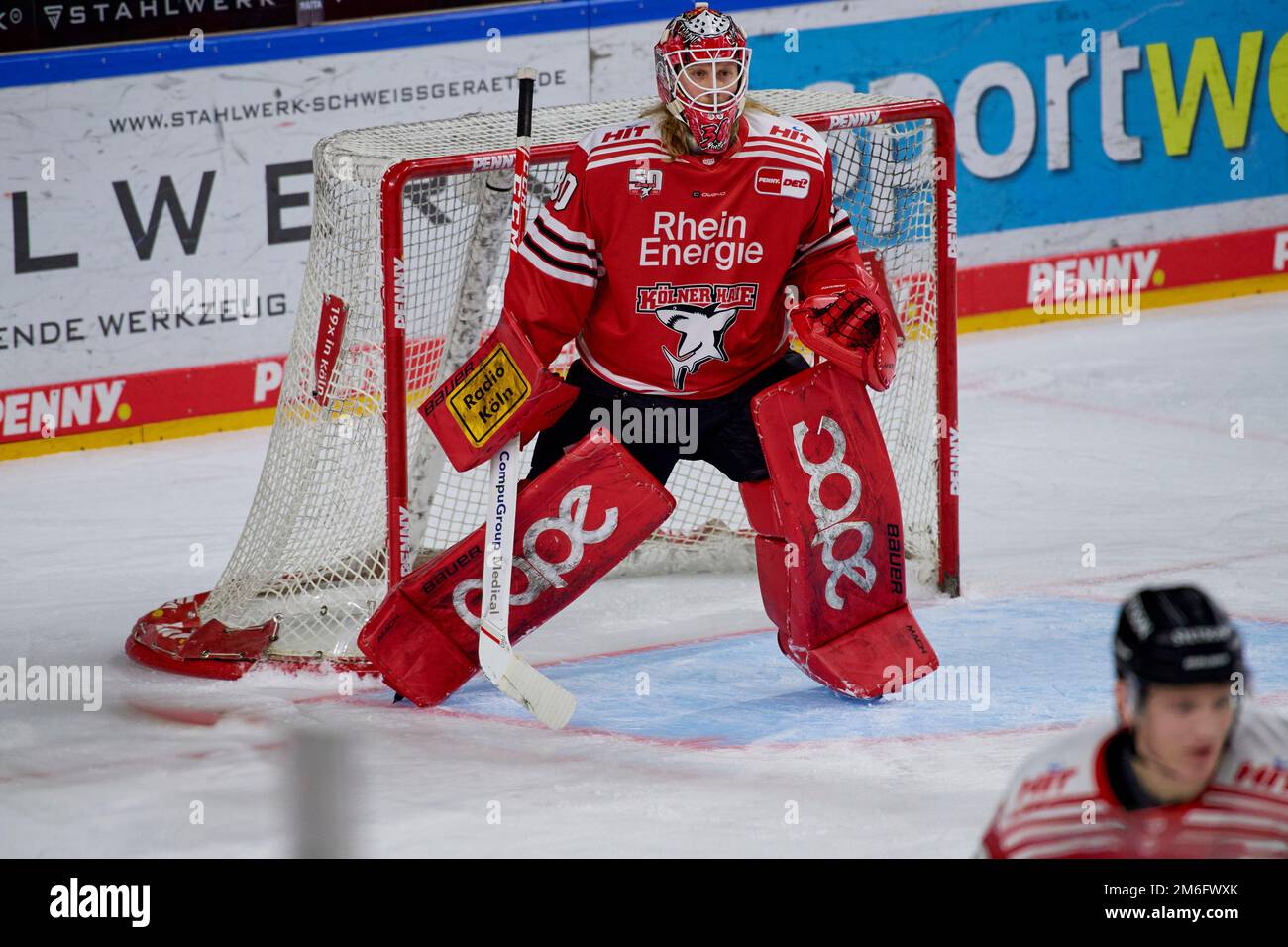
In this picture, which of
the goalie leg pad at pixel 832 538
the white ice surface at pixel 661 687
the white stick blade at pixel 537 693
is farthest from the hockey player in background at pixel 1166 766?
the goalie leg pad at pixel 832 538

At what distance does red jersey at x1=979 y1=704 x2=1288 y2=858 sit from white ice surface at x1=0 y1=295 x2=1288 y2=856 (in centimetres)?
77

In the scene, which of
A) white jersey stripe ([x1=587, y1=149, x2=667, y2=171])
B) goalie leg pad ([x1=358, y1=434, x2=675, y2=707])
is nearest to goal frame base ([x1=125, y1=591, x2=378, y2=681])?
goalie leg pad ([x1=358, y1=434, x2=675, y2=707])

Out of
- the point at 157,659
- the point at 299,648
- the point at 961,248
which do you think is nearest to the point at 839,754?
the point at 299,648

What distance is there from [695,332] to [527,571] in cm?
63

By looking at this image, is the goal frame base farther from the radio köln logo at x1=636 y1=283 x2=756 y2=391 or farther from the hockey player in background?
the hockey player in background

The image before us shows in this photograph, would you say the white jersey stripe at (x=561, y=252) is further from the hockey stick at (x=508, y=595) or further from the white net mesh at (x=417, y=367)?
the white net mesh at (x=417, y=367)

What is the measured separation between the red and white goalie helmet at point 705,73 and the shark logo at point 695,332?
345 mm

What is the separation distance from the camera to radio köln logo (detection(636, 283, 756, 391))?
14.0 feet

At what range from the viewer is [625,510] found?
432cm

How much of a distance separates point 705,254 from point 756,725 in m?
1.00

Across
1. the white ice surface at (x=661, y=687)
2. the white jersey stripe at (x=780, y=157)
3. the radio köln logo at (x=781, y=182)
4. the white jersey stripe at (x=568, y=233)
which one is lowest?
the white ice surface at (x=661, y=687)

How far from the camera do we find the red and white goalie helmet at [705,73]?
13.4 feet

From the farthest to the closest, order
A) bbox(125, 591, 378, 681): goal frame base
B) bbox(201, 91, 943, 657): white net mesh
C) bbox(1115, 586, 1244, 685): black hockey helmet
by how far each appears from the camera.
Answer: bbox(201, 91, 943, 657): white net mesh, bbox(125, 591, 378, 681): goal frame base, bbox(1115, 586, 1244, 685): black hockey helmet

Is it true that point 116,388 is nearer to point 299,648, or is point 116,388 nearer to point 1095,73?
point 299,648
